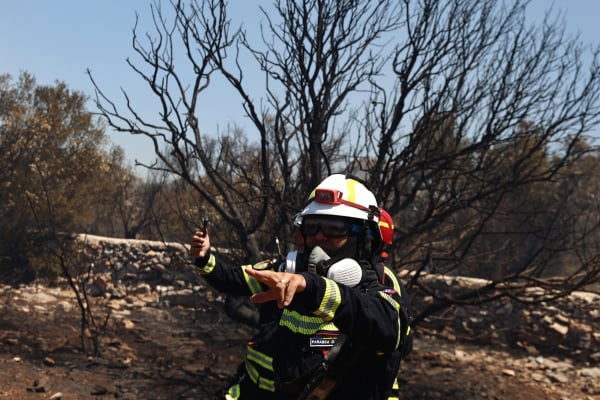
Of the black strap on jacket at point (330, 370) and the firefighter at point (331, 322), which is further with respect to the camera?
the black strap on jacket at point (330, 370)

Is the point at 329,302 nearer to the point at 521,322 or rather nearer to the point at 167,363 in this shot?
the point at 167,363

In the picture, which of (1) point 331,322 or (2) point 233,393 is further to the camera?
(2) point 233,393

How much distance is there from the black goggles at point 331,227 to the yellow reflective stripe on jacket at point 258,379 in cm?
75

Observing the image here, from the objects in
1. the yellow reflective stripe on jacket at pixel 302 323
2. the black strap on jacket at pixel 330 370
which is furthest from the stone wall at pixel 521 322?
the black strap on jacket at pixel 330 370

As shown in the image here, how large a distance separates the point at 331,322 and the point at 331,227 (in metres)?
0.44

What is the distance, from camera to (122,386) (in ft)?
19.9

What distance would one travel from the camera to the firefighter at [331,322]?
215 cm

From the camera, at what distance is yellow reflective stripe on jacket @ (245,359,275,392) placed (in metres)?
2.63

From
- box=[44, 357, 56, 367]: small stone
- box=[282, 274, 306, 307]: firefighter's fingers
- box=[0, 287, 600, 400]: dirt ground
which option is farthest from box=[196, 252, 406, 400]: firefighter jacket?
box=[44, 357, 56, 367]: small stone

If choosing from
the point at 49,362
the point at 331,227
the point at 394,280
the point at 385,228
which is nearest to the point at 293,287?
the point at 331,227

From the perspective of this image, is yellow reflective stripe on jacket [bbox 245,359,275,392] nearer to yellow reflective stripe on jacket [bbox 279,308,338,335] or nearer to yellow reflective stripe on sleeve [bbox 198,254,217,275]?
yellow reflective stripe on jacket [bbox 279,308,338,335]

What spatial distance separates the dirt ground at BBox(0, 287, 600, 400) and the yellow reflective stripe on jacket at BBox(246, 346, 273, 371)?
133 inches

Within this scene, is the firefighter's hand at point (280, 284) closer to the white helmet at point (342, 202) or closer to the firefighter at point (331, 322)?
the firefighter at point (331, 322)

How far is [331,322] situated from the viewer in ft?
7.45
